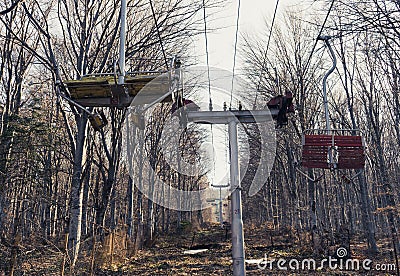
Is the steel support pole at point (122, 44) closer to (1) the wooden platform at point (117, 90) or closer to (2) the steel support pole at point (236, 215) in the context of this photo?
(1) the wooden platform at point (117, 90)

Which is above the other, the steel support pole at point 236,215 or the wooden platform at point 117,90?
the wooden platform at point 117,90

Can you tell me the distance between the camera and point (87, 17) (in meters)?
12.1

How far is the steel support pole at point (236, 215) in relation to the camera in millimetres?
7766

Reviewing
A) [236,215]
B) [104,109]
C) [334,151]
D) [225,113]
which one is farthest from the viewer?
[104,109]

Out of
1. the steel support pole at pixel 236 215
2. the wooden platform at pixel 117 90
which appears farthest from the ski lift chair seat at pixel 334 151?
the wooden platform at pixel 117 90

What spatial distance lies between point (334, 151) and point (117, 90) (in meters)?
5.43

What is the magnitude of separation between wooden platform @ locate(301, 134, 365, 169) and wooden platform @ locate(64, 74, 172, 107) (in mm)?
4207

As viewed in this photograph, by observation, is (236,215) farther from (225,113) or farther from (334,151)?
(334,151)

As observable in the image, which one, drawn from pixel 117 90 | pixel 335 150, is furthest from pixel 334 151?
pixel 117 90

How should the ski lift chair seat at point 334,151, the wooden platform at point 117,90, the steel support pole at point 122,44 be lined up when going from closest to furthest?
1. the steel support pole at point 122,44
2. the wooden platform at point 117,90
3. the ski lift chair seat at point 334,151

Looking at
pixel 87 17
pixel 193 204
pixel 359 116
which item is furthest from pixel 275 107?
pixel 193 204

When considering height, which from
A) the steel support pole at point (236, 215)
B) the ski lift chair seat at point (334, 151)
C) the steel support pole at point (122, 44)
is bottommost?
the steel support pole at point (236, 215)

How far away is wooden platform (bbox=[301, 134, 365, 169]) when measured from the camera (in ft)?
30.5

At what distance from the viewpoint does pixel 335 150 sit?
30.5ft
